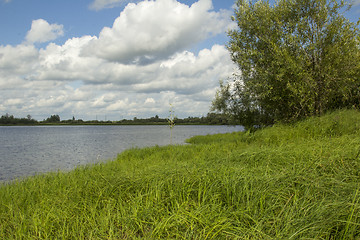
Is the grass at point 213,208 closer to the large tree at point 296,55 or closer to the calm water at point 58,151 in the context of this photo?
the calm water at point 58,151

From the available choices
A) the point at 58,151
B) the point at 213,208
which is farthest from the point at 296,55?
the point at 58,151

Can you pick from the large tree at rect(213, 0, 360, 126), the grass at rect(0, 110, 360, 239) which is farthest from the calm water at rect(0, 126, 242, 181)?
the large tree at rect(213, 0, 360, 126)

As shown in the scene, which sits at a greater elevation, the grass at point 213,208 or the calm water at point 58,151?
the grass at point 213,208

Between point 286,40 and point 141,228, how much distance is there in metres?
17.6

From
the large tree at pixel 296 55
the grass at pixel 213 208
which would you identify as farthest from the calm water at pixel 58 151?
the large tree at pixel 296 55

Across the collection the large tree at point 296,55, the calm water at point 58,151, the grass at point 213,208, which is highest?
the large tree at point 296,55

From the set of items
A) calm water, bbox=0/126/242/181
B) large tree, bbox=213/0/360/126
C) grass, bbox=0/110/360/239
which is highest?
large tree, bbox=213/0/360/126

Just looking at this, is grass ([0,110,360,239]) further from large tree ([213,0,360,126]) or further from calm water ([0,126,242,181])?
large tree ([213,0,360,126])

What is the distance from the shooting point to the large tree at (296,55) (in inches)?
629

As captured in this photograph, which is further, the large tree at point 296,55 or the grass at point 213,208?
the large tree at point 296,55

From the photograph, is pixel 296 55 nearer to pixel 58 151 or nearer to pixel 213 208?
pixel 213 208

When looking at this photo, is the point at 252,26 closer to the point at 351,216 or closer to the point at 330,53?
the point at 330,53

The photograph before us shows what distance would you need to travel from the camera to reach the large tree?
15984mm

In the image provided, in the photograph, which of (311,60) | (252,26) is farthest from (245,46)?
(311,60)
